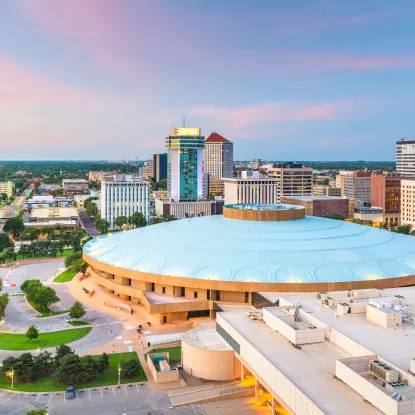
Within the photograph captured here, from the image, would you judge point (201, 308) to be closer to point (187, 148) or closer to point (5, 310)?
point (5, 310)

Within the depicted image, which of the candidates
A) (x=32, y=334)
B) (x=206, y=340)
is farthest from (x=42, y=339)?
(x=206, y=340)

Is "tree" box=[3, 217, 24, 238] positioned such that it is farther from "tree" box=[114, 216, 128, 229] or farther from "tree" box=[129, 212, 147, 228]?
"tree" box=[129, 212, 147, 228]

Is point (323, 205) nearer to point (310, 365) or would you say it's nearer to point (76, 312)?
point (76, 312)

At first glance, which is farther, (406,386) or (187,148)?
(187,148)

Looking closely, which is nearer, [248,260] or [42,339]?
[42,339]

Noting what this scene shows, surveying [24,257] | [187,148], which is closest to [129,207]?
[187,148]
